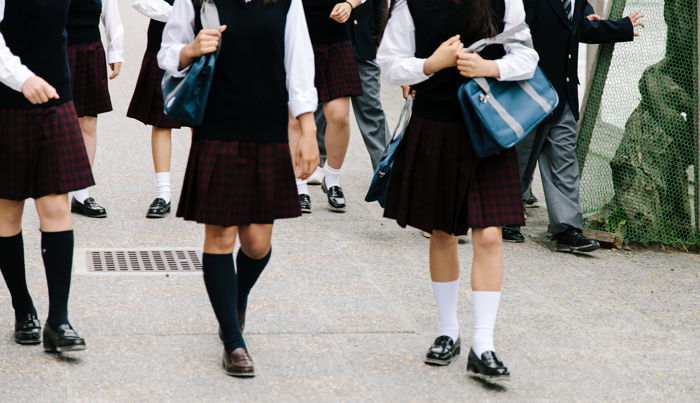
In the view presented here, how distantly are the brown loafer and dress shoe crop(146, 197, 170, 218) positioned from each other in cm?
287

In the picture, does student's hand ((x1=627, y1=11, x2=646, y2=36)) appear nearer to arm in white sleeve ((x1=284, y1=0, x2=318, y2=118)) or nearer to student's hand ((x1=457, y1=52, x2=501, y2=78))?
student's hand ((x1=457, y1=52, x2=501, y2=78))

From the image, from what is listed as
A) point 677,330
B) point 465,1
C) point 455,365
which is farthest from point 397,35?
point 677,330

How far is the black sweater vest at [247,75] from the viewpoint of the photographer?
441cm

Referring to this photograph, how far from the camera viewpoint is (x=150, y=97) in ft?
24.1

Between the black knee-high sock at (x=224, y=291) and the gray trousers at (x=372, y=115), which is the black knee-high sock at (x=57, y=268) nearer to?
the black knee-high sock at (x=224, y=291)

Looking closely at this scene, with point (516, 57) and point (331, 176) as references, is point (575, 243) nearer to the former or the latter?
point (331, 176)

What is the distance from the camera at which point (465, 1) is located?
4516mm

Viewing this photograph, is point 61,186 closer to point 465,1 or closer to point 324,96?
point 465,1

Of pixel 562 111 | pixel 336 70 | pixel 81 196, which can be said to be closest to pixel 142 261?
pixel 81 196

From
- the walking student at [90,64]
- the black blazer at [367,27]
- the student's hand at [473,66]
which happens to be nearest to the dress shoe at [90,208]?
the walking student at [90,64]

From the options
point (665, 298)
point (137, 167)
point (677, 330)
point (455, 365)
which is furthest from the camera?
point (137, 167)

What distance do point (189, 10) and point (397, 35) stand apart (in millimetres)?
868

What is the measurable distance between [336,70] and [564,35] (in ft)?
5.12

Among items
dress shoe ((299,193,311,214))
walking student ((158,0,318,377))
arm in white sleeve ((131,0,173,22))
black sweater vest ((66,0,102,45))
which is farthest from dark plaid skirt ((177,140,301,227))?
dress shoe ((299,193,311,214))
